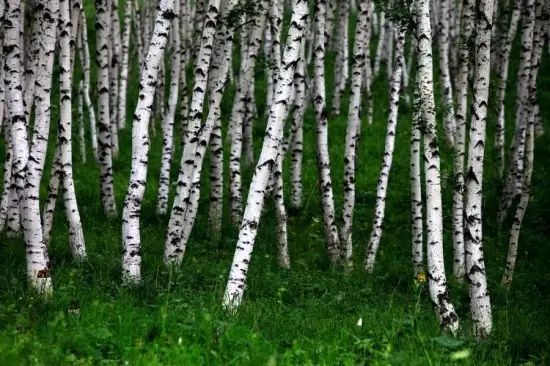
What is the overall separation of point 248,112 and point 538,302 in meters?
8.87

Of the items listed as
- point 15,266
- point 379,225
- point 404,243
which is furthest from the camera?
point 404,243

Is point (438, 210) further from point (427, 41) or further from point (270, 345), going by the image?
point (270, 345)

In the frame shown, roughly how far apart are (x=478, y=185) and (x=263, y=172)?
108 inches

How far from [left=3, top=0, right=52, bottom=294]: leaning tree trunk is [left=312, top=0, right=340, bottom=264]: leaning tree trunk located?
534 centimetres

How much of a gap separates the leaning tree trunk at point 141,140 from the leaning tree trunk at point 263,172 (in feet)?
4.93

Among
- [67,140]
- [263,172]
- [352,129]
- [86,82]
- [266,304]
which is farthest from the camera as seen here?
[86,82]

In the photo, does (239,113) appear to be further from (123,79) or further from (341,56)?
(341,56)

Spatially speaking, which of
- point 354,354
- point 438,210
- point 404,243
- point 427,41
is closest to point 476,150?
point 438,210

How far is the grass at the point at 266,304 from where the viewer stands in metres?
5.51

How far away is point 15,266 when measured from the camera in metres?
8.43

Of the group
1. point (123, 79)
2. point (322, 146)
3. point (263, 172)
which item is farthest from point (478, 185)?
point (123, 79)

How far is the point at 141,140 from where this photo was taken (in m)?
8.01

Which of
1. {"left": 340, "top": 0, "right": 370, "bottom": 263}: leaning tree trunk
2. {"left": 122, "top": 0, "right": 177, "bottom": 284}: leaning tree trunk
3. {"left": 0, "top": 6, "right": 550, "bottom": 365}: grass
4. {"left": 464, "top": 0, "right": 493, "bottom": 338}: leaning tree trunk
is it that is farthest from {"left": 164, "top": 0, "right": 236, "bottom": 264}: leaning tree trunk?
{"left": 464, "top": 0, "right": 493, "bottom": 338}: leaning tree trunk

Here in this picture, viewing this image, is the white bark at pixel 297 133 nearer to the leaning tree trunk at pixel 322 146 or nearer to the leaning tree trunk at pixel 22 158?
the leaning tree trunk at pixel 322 146
